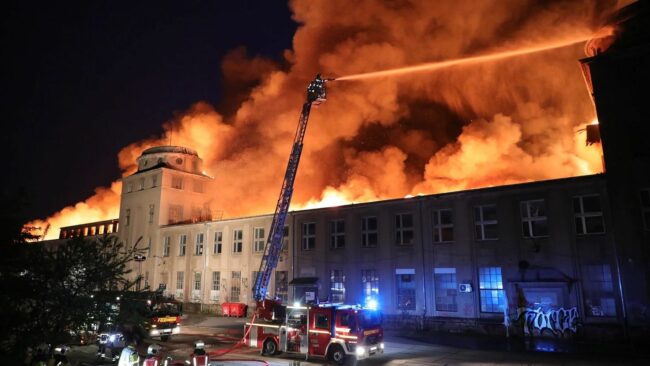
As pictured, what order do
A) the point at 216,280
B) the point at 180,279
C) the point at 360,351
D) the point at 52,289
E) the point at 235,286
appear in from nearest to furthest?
the point at 52,289
the point at 360,351
the point at 235,286
the point at 216,280
the point at 180,279

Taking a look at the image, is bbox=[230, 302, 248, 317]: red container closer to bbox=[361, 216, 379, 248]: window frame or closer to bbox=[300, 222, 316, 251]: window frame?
bbox=[300, 222, 316, 251]: window frame

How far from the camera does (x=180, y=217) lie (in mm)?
45281

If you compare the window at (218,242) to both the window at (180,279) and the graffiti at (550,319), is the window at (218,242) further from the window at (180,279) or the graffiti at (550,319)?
the graffiti at (550,319)

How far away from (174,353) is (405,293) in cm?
1308

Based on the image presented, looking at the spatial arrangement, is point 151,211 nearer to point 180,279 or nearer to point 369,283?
point 180,279

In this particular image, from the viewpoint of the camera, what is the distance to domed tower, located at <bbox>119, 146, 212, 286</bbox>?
43625 mm

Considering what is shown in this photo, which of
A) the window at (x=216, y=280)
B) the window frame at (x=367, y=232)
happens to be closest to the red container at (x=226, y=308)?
the window at (x=216, y=280)

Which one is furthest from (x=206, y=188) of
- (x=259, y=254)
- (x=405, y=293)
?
(x=405, y=293)

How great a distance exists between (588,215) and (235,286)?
2484 cm

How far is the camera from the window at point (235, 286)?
114ft

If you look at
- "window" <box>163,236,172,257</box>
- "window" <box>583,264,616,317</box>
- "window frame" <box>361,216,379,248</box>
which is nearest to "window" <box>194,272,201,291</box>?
"window" <box>163,236,172,257</box>

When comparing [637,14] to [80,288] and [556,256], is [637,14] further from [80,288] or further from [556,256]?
[80,288]

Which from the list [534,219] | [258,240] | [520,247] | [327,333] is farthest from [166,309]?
[534,219]

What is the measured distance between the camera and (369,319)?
52.7 ft
